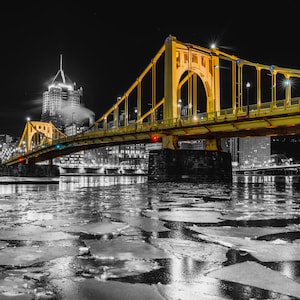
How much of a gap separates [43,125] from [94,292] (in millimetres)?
111524

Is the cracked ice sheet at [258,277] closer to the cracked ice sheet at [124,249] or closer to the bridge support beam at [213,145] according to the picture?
the cracked ice sheet at [124,249]

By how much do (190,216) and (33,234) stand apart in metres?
3.97

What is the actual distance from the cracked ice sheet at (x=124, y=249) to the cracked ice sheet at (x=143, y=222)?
1274mm

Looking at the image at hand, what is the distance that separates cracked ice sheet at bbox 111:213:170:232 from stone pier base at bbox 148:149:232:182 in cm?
2909

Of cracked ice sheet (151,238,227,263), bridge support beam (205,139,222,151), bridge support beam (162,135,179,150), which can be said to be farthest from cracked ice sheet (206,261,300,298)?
bridge support beam (205,139,222,151)

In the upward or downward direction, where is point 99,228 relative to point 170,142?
downward

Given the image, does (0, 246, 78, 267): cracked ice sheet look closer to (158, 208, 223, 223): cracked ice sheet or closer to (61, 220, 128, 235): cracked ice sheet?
(61, 220, 128, 235): cracked ice sheet

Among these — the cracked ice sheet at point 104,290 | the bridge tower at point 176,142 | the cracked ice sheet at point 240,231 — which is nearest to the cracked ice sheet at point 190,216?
the cracked ice sheet at point 240,231

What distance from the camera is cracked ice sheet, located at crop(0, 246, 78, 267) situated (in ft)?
15.5

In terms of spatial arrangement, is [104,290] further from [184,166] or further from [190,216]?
[184,166]

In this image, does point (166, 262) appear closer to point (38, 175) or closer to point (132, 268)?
point (132, 268)

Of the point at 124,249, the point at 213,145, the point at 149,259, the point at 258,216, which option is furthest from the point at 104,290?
the point at 213,145

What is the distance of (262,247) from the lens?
5594 millimetres

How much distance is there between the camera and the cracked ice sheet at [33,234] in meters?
6.30
